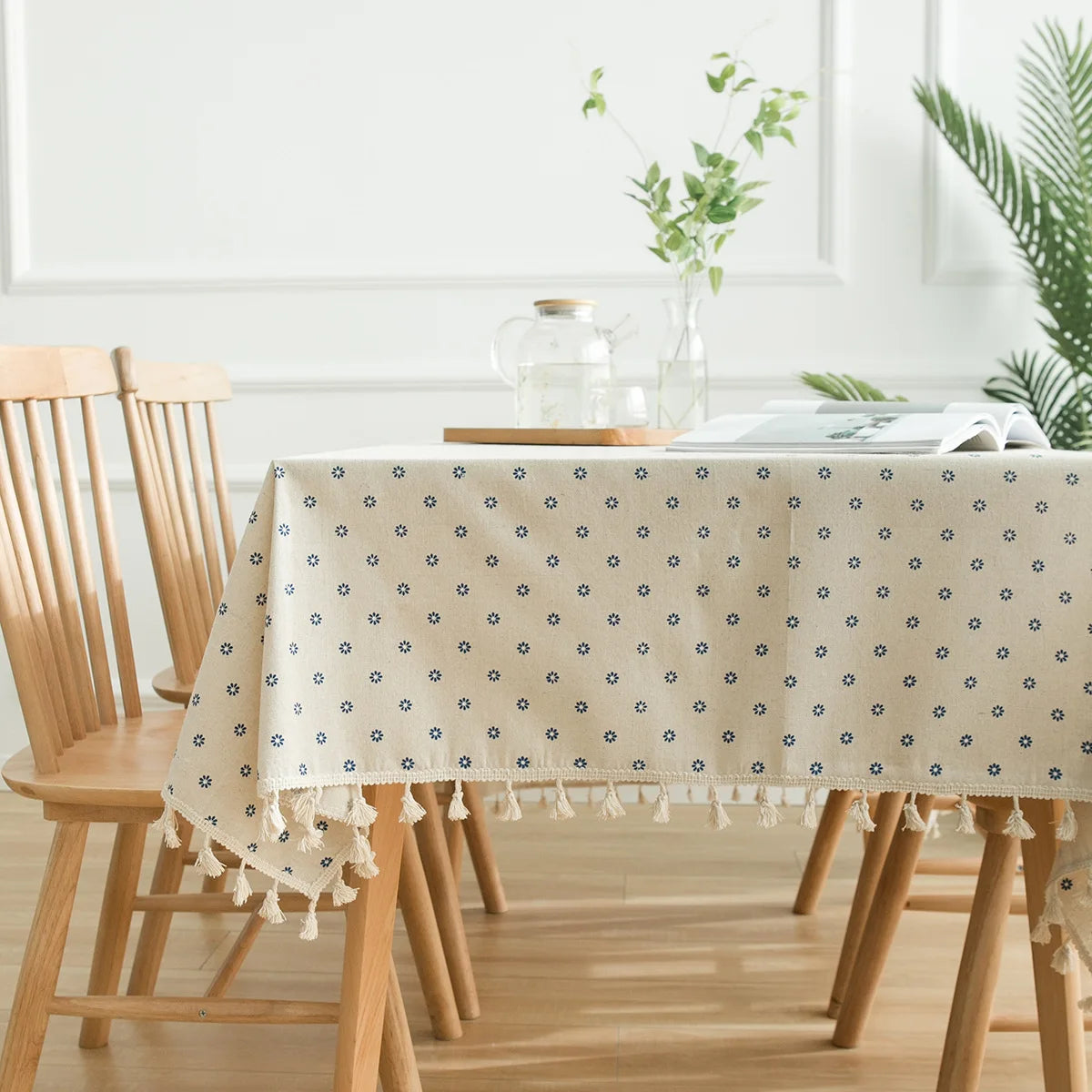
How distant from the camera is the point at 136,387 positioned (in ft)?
5.42

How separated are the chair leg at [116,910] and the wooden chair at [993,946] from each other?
2.93 feet

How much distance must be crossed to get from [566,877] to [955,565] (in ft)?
4.65

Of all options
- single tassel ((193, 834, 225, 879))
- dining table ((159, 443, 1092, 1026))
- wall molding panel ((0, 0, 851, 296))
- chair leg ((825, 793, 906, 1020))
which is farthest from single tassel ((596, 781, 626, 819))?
wall molding panel ((0, 0, 851, 296))

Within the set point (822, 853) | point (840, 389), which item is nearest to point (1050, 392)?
point (840, 389)

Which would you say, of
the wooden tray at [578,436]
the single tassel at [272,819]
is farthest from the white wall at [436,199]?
the single tassel at [272,819]

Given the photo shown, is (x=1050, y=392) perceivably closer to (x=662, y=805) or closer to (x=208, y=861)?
(x=662, y=805)

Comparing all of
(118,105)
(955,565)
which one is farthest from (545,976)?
(118,105)

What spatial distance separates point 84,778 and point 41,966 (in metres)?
0.19

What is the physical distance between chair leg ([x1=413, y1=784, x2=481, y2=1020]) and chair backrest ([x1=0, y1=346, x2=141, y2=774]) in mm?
399

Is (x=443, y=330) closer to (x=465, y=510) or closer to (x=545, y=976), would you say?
(x=545, y=976)

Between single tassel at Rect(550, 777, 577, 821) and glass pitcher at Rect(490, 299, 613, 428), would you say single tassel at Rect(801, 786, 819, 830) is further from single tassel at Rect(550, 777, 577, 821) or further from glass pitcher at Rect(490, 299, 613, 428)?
glass pitcher at Rect(490, 299, 613, 428)

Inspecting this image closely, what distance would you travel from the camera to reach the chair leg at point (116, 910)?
149 centimetres

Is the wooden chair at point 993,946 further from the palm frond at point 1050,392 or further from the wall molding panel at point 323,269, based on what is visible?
the wall molding panel at point 323,269

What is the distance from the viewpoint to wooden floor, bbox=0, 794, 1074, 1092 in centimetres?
153
